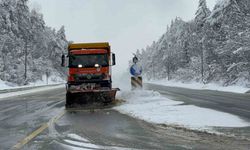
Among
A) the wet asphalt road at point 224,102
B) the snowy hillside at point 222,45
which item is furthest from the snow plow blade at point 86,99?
the snowy hillside at point 222,45

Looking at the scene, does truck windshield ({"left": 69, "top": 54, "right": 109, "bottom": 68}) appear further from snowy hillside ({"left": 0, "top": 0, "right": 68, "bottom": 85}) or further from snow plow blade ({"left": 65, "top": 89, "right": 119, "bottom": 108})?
snowy hillside ({"left": 0, "top": 0, "right": 68, "bottom": 85})

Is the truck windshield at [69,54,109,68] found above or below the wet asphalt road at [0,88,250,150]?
above

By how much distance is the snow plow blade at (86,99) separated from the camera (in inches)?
667

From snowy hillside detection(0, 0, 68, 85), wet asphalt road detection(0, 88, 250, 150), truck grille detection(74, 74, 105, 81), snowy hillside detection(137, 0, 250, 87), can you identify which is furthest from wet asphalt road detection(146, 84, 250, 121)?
snowy hillside detection(0, 0, 68, 85)

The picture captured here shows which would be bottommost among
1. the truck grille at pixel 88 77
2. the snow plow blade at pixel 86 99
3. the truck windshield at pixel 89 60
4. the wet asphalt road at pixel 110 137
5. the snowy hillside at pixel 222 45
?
the wet asphalt road at pixel 110 137

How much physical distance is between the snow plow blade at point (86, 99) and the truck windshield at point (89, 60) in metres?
1.80

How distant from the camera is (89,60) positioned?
18.3 meters

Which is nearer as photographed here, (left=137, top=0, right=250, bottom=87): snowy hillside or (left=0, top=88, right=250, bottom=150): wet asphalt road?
(left=0, top=88, right=250, bottom=150): wet asphalt road

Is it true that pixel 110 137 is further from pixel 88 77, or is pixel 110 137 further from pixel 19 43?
pixel 19 43

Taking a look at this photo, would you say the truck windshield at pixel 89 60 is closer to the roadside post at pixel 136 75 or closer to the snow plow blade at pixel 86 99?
the snow plow blade at pixel 86 99

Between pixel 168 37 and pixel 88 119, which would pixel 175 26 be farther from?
pixel 88 119

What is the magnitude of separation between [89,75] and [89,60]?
34.6 inches

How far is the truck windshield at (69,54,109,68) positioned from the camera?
18203mm

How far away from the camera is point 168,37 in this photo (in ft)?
392
